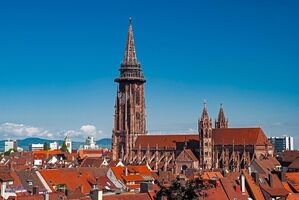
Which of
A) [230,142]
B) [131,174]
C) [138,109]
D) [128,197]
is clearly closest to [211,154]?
[230,142]

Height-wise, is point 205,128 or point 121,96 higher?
point 121,96

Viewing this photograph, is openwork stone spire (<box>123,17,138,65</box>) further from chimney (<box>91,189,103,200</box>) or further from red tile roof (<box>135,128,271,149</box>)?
chimney (<box>91,189,103,200</box>)

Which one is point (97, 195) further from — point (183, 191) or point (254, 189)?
point (254, 189)

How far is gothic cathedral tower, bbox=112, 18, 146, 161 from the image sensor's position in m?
170

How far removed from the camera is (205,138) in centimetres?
14712

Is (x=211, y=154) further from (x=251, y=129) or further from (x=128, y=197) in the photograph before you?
(x=128, y=197)

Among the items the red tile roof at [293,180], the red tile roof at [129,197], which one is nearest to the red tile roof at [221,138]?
the red tile roof at [293,180]

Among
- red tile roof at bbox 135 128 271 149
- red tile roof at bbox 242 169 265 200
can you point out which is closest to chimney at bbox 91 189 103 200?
red tile roof at bbox 242 169 265 200

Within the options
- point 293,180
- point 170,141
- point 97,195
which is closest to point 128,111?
point 170,141

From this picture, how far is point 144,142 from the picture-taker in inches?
6614

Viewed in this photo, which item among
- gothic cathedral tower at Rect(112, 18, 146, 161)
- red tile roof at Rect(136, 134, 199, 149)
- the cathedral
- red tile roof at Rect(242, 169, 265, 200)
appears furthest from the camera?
gothic cathedral tower at Rect(112, 18, 146, 161)

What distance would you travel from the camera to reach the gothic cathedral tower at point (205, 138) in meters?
146

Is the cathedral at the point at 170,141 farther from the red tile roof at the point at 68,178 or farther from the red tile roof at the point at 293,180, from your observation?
the red tile roof at the point at 68,178

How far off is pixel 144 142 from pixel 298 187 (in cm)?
9569
